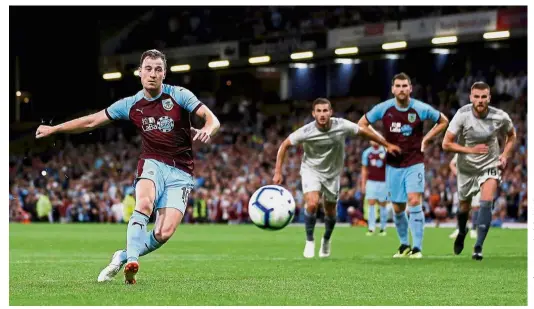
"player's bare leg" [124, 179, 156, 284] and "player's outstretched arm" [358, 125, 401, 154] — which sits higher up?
"player's outstretched arm" [358, 125, 401, 154]

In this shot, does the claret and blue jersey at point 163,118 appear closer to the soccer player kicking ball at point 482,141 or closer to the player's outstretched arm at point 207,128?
the player's outstretched arm at point 207,128

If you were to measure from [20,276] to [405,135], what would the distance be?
5.65 m

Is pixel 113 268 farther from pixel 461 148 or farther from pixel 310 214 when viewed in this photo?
pixel 461 148

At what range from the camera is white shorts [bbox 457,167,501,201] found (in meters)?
13.4

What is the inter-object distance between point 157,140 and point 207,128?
805 mm

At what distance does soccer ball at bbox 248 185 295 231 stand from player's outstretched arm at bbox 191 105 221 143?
309 cm

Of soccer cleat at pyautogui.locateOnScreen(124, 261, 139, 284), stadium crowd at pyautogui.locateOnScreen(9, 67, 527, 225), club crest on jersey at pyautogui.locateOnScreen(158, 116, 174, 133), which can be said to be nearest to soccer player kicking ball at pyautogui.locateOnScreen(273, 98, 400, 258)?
club crest on jersey at pyautogui.locateOnScreen(158, 116, 174, 133)

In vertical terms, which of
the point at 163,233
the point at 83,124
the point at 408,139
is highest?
the point at 83,124

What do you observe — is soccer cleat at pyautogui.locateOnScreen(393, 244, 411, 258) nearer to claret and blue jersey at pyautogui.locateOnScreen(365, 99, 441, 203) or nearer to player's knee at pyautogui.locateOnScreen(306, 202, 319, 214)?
claret and blue jersey at pyautogui.locateOnScreen(365, 99, 441, 203)

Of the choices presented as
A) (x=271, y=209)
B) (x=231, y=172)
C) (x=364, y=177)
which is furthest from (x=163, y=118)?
(x=231, y=172)

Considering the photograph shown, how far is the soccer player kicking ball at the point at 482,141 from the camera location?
13.1 metres

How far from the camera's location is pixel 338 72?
1657 inches

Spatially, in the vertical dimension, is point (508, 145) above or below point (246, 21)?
below

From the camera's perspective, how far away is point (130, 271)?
29.8 feet
